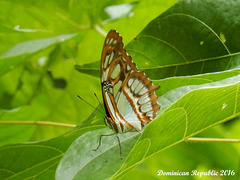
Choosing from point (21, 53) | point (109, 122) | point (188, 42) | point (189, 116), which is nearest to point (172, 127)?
point (189, 116)

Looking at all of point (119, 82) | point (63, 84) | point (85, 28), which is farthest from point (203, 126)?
point (63, 84)

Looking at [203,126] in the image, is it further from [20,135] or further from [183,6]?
[20,135]

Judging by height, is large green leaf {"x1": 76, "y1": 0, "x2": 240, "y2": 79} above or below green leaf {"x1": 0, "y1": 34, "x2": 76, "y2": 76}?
above

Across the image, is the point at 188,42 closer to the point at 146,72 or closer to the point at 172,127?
the point at 146,72

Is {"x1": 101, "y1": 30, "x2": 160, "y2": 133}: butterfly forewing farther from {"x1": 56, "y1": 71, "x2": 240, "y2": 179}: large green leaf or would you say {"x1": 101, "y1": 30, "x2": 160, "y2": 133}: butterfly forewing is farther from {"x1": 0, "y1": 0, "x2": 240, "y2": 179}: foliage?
{"x1": 56, "y1": 71, "x2": 240, "y2": 179}: large green leaf

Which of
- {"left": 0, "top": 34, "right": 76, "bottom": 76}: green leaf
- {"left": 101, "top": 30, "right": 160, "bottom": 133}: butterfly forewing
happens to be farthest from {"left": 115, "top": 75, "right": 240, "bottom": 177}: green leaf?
{"left": 0, "top": 34, "right": 76, "bottom": 76}: green leaf

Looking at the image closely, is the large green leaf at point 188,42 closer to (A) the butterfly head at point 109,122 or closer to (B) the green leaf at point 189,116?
(A) the butterfly head at point 109,122
